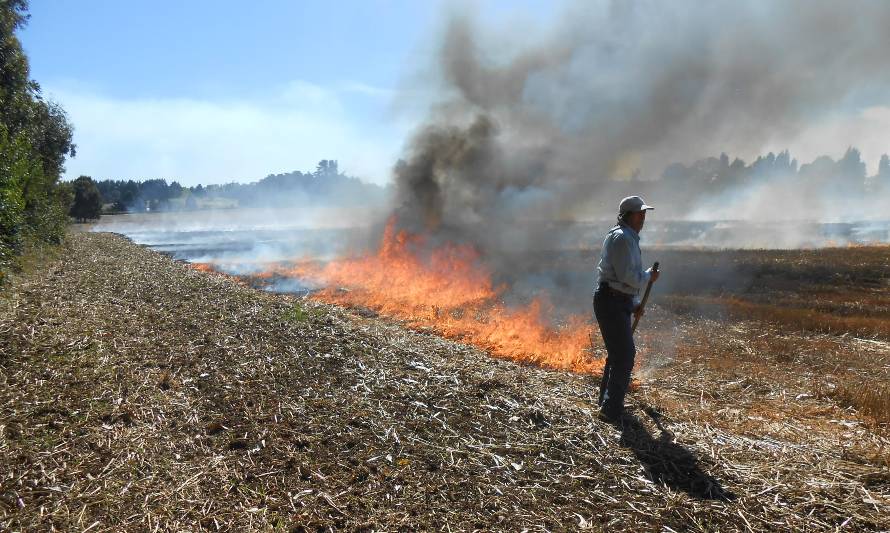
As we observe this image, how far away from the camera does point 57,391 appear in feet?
17.9

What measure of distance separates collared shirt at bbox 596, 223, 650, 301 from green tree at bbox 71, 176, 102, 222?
291ft

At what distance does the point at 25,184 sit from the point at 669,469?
23.0 metres

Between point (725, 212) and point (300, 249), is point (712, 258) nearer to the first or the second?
point (300, 249)

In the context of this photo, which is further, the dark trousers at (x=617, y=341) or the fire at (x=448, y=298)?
the fire at (x=448, y=298)

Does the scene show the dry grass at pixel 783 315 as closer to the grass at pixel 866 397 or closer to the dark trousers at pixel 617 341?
the grass at pixel 866 397

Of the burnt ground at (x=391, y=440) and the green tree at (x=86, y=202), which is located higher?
Answer: the green tree at (x=86, y=202)

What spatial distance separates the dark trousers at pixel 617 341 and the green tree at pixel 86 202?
88576 millimetres

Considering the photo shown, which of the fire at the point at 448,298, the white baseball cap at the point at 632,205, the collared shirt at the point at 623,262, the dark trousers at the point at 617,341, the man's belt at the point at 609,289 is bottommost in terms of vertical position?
the fire at the point at 448,298

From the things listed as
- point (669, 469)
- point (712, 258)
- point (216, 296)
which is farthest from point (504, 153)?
point (669, 469)

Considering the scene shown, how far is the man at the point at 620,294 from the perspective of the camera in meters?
5.45

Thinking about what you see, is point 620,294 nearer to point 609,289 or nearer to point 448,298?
point 609,289

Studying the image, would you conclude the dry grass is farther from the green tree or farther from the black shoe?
the green tree

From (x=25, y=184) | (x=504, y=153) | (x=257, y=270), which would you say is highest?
(x=504, y=153)

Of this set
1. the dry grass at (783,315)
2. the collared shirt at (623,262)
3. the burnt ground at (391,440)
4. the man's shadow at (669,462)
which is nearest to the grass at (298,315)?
the burnt ground at (391,440)
